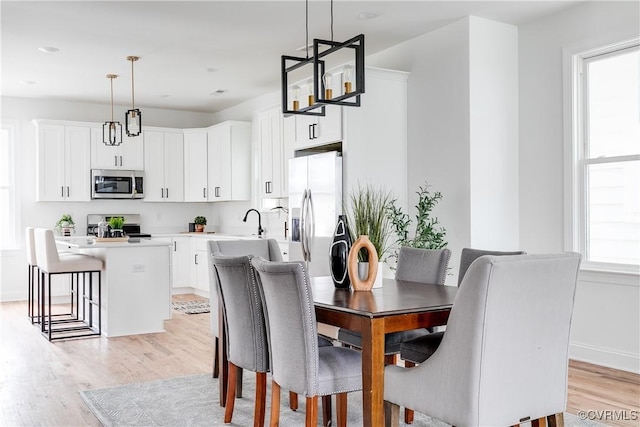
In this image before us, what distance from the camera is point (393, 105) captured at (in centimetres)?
546

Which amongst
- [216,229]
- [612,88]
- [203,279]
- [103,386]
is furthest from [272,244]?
[216,229]

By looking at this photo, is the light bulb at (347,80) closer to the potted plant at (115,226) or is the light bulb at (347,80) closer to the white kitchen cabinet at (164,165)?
the potted plant at (115,226)

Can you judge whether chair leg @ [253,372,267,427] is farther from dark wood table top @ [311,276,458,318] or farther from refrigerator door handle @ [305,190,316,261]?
refrigerator door handle @ [305,190,316,261]

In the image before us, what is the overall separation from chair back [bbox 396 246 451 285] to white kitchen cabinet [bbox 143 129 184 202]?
18.3ft

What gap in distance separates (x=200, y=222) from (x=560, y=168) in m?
5.53

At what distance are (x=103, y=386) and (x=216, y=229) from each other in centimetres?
529

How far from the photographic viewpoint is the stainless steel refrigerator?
5320mm

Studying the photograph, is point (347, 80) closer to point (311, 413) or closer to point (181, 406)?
point (311, 413)

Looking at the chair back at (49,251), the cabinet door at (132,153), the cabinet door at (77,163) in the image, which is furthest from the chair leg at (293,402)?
the cabinet door at (132,153)

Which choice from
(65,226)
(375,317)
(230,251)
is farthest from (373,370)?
(65,226)

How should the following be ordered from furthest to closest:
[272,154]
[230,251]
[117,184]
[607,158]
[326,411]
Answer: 1. [117,184]
2. [272,154]
3. [607,158]
4. [230,251]
5. [326,411]

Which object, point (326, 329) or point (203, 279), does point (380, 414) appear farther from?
point (203, 279)

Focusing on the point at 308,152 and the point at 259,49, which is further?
the point at 308,152

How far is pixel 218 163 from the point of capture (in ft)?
27.7
